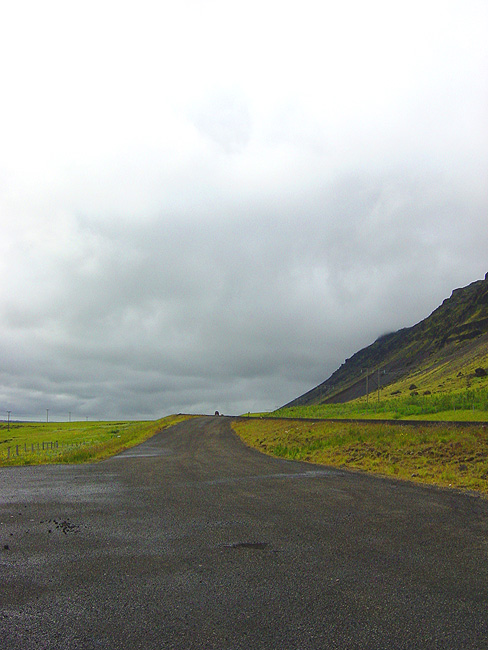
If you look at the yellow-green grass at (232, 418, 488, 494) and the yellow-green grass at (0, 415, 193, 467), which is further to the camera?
the yellow-green grass at (0, 415, 193, 467)

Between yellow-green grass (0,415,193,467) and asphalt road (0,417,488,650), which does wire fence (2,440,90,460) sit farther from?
asphalt road (0,417,488,650)

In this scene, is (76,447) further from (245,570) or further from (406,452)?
(245,570)

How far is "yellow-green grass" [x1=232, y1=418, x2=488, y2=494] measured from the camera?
56.4ft

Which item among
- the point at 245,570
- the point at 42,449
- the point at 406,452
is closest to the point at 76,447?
the point at 42,449

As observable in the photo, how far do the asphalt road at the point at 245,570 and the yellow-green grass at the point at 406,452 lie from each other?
371cm

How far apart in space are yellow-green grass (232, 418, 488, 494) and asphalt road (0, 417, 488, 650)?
3.71m

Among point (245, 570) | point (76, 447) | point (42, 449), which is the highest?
point (42, 449)

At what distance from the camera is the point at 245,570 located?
7316 millimetres

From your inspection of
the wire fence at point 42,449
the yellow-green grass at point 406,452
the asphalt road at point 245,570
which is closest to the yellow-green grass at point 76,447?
the wire fence at point 42,449

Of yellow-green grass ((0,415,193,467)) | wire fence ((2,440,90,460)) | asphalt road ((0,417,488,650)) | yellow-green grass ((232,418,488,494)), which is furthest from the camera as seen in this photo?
wire fence ((2,440,90,460))

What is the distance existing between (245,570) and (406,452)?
54.5 feet

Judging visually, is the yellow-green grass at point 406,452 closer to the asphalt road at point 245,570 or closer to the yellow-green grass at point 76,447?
the asphalt road at point 245,570

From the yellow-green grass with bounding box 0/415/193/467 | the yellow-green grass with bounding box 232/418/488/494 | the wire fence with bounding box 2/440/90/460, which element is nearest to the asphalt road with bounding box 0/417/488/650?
the yellow-green grass with bounding box 232/418/488/494

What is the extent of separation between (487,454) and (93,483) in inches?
600
